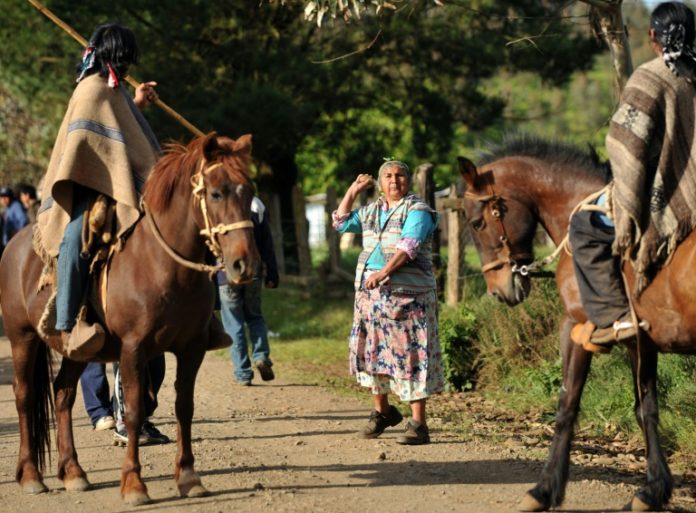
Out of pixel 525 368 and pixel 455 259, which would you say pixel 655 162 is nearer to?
pixel 525 368

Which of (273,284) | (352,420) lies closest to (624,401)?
(352,420)

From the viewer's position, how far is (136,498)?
7.03 m

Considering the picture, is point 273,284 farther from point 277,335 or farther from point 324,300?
point 324,300

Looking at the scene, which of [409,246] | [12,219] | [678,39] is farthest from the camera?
[12,219]

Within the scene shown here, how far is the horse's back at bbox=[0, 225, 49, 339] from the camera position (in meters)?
7.85

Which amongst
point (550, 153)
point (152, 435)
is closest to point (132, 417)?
point (152, 435)

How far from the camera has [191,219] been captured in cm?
711

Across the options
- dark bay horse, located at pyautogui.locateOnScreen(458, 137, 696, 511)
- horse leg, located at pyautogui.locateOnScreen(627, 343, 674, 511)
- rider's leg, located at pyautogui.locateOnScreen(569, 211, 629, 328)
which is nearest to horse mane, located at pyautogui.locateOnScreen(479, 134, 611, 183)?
dark bay horse, located at pyautogui.locateOnScreen(458, 137, 696, 511)

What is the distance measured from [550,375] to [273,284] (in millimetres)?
2883

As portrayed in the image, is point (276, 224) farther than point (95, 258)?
Yes

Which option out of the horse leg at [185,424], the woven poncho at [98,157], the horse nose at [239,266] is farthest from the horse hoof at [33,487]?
the horse nose at [239,266]

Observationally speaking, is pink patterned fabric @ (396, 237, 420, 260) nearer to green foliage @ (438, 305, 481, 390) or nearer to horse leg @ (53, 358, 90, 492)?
horse leg @ (53, 358, 90, 492)

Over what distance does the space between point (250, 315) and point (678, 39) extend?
7.39 m

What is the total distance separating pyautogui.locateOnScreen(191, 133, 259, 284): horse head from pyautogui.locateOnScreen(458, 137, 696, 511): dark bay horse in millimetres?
1400
